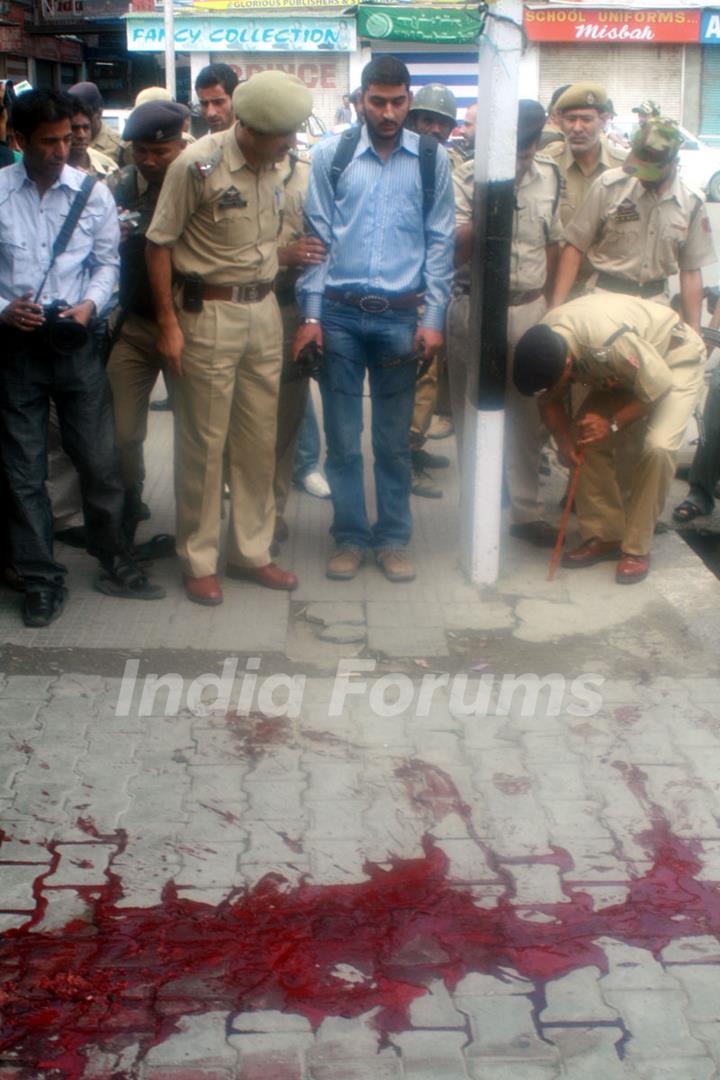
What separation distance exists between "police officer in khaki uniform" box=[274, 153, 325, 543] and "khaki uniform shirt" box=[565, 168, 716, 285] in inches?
49.5

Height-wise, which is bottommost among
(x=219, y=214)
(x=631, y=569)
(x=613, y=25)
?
(x=631, y=569)

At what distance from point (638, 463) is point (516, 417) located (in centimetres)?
66

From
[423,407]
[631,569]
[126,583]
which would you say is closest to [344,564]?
[126,583]

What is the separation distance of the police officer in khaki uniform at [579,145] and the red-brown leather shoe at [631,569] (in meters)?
1.96

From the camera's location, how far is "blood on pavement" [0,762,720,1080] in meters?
3.02

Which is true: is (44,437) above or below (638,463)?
above

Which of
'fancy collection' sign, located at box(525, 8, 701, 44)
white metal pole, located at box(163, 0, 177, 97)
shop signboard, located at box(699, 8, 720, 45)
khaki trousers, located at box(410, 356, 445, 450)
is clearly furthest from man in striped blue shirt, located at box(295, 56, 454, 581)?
shop signboard, located at box(699, 8, 720, 45)

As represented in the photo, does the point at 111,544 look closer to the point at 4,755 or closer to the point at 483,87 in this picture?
the point at 4,755

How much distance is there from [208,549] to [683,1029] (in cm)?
293

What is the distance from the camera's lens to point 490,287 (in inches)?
210

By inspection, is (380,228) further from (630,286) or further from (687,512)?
(687,512)

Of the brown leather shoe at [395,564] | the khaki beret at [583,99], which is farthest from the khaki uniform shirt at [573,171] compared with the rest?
the brown leather shoe at [395,564]

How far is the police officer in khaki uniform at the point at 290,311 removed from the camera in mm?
5478

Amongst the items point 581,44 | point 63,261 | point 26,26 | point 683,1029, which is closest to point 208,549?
point 63,261
